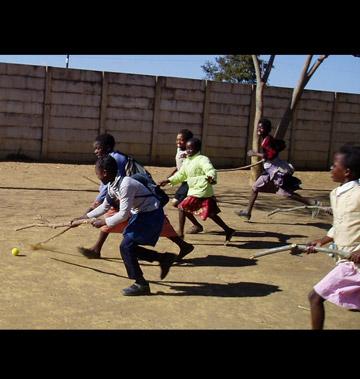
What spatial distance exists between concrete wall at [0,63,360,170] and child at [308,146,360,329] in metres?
11.0

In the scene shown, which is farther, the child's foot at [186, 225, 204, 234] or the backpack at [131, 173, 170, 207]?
the child's foot at [186, 225, 204, 234]

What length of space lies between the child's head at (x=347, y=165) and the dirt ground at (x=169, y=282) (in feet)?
3.88

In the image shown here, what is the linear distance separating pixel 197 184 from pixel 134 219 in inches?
78.5

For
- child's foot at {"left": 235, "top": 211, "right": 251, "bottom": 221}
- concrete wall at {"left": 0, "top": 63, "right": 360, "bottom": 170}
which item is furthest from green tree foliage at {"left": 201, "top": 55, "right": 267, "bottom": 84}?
child's foot at {"left": 235, "top": 211, "right": 251, "bottom": 221}

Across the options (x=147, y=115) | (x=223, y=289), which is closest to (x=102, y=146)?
(x=223, y=289)

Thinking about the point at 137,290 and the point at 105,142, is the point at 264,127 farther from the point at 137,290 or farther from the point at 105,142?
the point at 137,290

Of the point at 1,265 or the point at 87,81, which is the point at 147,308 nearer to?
the point at 1,265

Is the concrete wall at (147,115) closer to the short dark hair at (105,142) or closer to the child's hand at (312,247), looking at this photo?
the short dark hair at (105,142)

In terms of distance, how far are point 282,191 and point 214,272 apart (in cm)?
275

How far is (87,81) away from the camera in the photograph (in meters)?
14.3

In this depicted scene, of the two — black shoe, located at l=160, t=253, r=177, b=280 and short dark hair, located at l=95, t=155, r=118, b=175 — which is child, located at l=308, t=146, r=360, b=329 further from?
short dark hair, located at l=95, t=155, r=118, b=175

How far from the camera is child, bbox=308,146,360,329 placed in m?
3.80

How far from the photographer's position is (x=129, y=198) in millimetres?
4957

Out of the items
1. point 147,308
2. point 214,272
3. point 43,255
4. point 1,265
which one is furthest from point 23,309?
point 214,272
